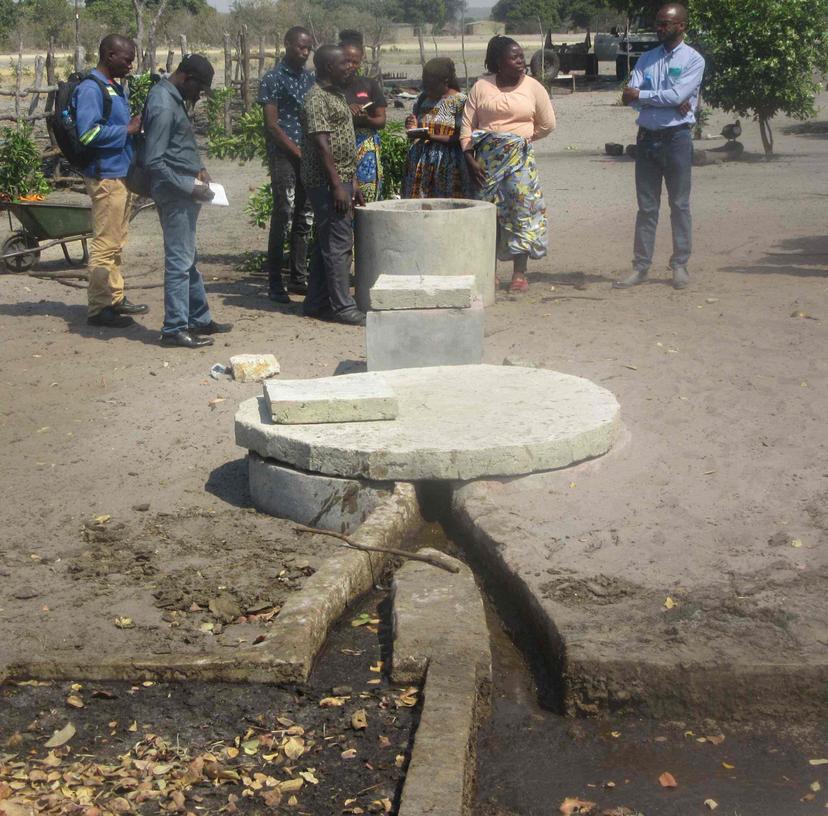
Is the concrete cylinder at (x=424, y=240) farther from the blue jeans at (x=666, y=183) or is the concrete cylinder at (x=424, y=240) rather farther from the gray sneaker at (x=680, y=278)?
the gray sneaker at (x=680, y=278)

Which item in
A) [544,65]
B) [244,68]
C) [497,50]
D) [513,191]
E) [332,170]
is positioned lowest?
[513,191]

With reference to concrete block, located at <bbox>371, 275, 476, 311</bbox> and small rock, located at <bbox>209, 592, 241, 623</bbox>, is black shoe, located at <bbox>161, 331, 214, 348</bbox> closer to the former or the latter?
concrete block, located at <bbox>371, 275, 476, 311</bbox>

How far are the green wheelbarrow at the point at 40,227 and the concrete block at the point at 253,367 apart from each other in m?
3.25


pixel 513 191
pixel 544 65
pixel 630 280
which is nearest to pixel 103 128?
pixel 513 191

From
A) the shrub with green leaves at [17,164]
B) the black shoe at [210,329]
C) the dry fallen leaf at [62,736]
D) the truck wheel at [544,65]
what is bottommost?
the dry fallen leaf at [62,736]

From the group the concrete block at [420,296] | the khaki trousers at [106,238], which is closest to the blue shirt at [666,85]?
the concrete block at [420,296]

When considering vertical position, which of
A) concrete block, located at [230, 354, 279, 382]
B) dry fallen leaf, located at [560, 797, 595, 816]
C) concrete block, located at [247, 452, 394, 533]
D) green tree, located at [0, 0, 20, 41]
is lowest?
dry fallen leaf, located at [560, 797, 595, 816]

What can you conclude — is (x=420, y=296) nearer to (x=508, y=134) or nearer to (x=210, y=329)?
(x=210, y=329)

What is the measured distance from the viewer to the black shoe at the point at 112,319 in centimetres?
759

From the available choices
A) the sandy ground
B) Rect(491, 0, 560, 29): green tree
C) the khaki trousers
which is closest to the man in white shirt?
the sandy ground

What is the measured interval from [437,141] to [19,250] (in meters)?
3.99

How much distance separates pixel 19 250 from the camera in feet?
31.9

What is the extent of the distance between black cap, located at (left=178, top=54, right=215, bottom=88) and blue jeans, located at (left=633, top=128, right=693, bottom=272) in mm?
3193

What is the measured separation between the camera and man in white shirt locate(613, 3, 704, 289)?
25.5ft
